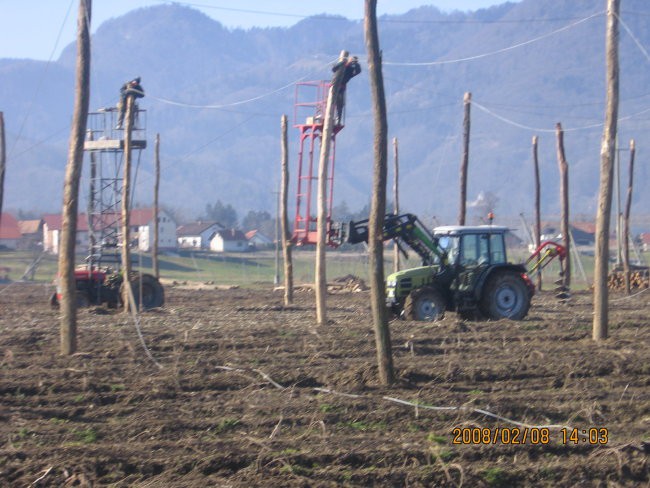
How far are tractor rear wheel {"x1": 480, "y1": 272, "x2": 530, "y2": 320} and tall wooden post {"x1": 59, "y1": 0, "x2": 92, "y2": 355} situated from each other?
10.1 m

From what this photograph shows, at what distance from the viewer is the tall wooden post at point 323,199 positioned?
70.2ft

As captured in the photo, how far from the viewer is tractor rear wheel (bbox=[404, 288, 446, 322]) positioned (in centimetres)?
2156

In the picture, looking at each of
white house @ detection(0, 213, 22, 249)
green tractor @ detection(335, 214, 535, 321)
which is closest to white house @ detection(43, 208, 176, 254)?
white house @ detection(0, 213, 22, 249)

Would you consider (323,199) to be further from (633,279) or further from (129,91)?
(633,279)

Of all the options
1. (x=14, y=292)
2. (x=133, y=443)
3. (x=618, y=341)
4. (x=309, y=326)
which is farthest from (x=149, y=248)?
(x=133, y=443)

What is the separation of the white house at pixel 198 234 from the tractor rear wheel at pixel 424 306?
270 feet

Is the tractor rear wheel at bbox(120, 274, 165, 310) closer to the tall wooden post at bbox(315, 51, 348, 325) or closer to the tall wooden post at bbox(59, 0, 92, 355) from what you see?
the tall wooden post at bbox(315, 51, 348, 325)

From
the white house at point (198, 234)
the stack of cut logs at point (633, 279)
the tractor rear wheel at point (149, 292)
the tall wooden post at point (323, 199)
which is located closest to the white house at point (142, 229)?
the white house at point (198, 234)

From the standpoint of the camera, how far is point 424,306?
2166cm

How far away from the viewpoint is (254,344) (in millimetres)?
17359

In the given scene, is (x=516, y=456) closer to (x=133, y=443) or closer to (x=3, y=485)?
(x=133, y=443)

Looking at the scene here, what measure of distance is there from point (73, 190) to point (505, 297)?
10908 mm

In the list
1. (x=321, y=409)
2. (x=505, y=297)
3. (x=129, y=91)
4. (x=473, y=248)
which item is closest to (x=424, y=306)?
(x=473, y=248)

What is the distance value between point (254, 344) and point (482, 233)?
23.4 ft
